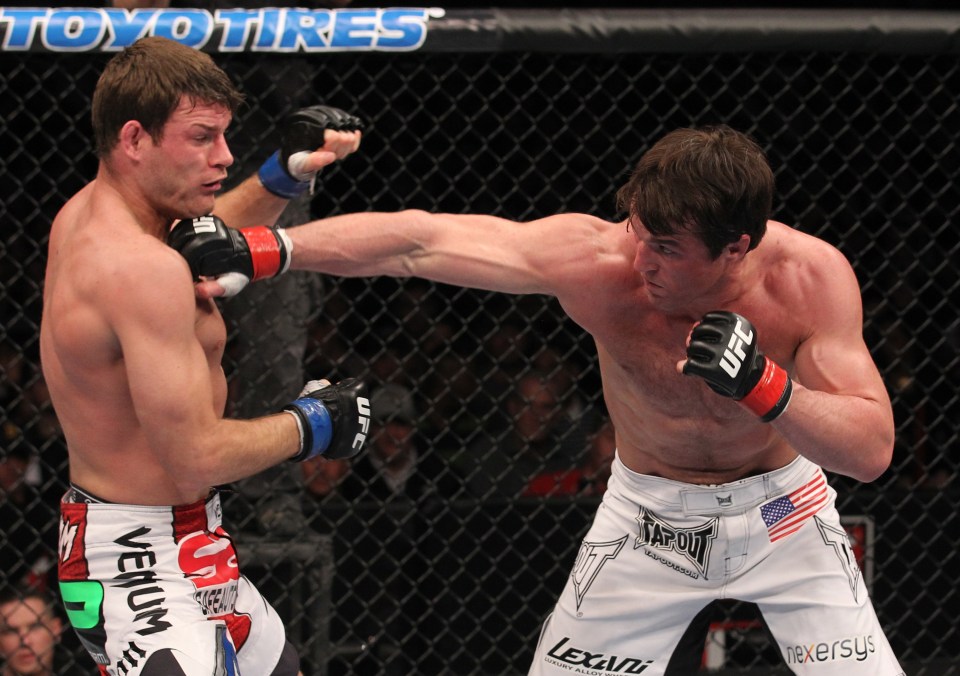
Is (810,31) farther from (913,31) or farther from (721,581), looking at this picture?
(721,581)

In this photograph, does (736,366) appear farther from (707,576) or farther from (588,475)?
(588,475)

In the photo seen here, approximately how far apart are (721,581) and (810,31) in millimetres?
1262

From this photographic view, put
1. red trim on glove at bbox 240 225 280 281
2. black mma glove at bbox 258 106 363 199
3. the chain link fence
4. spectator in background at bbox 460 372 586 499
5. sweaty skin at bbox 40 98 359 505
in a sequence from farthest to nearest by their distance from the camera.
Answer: spectator in background at bbox 460 372 586 499 → the chain link fence → black mma glove at bbox 258 106 363 199 → red trim on glove at bbox 240 225 280 281 → sweaty skin at bbox 40 98 359 505

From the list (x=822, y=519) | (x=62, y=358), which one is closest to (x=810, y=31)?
(x=822, y=519)

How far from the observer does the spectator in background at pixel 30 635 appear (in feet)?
8.87

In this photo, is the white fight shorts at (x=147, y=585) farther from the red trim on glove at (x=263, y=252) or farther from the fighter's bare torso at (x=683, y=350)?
the fighter's bare torso at (x=683, y=350)

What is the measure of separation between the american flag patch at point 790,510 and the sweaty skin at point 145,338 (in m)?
0.86

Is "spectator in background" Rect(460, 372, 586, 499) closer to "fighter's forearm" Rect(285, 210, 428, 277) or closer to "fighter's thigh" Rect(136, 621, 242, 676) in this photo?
"fighter's forearm" Rect(285, 210, 428, 277)

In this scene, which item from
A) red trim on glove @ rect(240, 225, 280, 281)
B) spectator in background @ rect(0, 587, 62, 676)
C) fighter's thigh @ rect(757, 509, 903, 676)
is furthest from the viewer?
spectator in background @ rect(0, 587, 62, 676)

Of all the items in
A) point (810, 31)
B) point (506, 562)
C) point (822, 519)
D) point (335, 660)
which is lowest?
point (335, 660)

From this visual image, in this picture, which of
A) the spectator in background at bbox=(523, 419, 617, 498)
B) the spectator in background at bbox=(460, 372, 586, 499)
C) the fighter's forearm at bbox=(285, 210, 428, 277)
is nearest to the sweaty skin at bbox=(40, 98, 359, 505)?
the fighter's forearm at bbox=(285, 210, 428, 277)

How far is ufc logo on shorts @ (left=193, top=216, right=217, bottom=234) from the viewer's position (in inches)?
72.7

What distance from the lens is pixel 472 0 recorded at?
467 centimetres

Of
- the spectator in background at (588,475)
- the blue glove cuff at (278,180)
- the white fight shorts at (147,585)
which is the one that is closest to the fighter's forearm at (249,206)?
the blue glove cuff at (278,180)
